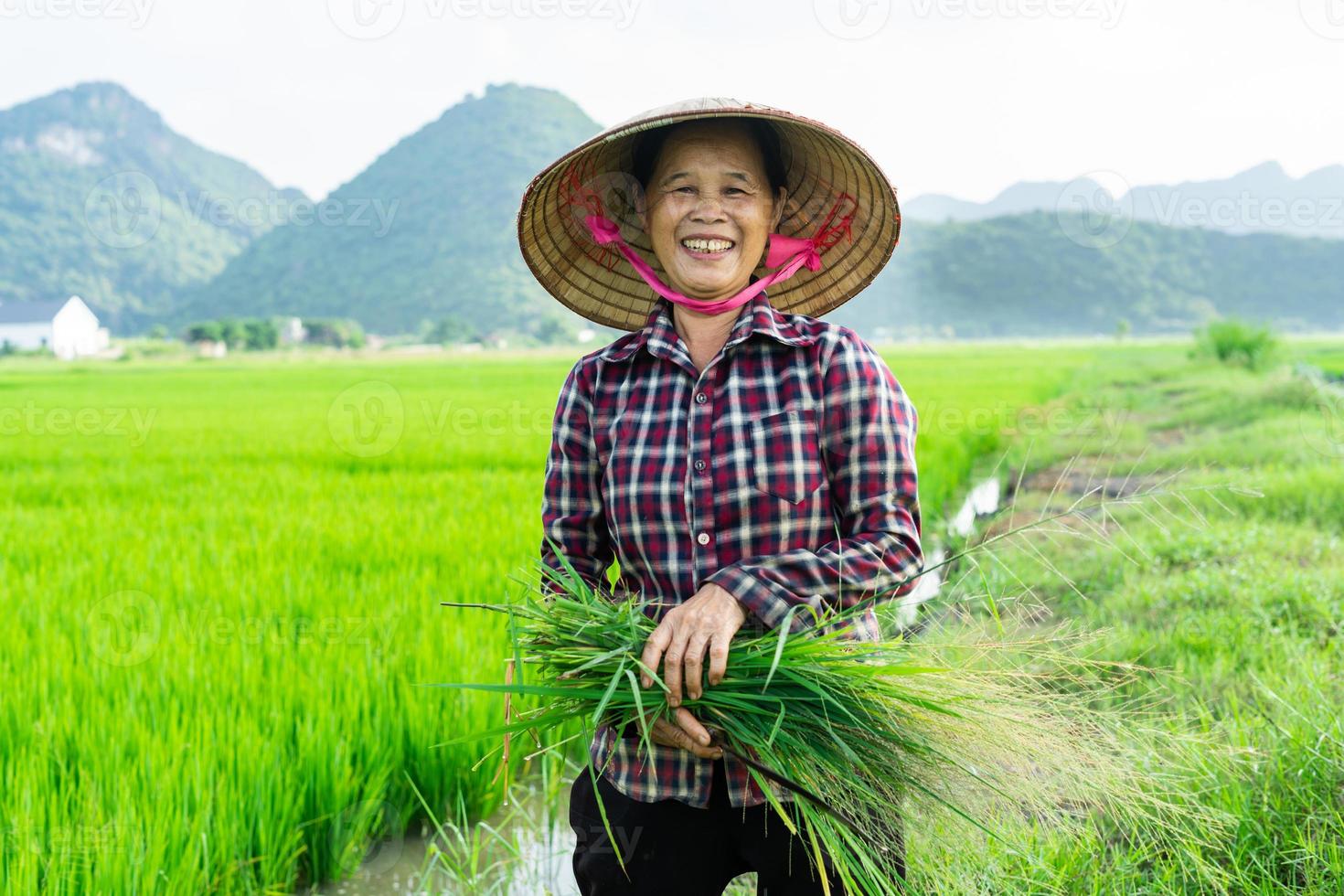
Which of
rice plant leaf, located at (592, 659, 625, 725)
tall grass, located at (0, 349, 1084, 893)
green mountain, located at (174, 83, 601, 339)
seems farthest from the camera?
green mountain, located at (174, 83, 601, 339)

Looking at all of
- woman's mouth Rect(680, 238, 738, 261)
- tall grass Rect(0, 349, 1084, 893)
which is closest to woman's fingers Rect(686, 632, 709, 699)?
woman's mouth Rect(680, 238, 738, 261)

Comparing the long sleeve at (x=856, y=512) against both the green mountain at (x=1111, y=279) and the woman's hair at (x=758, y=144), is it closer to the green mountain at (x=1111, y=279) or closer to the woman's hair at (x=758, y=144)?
the woman's hair at (x=758, y=144)

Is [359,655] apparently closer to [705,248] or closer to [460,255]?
[705,248]

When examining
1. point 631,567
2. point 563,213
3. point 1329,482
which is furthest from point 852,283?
point 1329,482

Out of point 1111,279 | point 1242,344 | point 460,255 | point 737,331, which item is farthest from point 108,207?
point 737,331

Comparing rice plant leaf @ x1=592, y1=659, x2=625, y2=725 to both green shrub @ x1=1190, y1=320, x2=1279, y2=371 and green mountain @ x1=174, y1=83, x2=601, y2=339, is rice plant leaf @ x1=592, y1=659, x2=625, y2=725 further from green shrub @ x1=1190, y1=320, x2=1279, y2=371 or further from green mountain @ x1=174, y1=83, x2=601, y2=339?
green mountain @ x1=174, y1=83, x2=601, y2=339

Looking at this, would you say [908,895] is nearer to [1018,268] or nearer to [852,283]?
[852,283]

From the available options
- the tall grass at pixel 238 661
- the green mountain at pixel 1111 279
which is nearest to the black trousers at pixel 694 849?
the tall grass at pixel 238 661

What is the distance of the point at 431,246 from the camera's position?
97562 millimetres

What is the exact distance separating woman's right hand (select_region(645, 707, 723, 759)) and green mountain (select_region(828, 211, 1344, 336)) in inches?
4275

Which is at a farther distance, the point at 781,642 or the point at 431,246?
the point at 431,246

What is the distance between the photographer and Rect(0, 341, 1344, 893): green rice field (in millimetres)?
1897

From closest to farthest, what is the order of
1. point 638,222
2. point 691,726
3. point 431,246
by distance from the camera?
point 691,726 < point 638,222 < point 431,246

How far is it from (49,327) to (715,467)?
73.7 m
